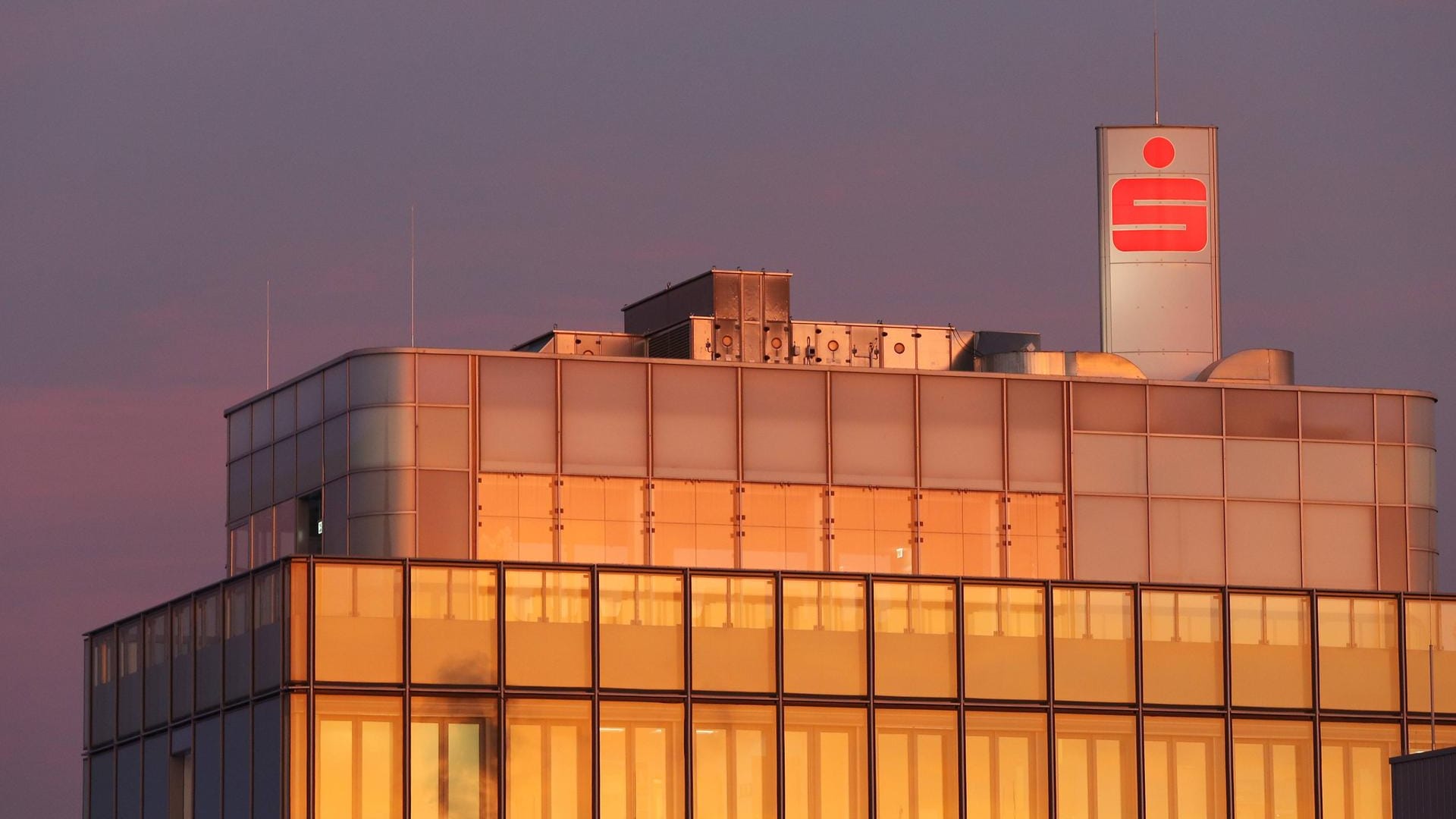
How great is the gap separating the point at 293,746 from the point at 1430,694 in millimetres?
26555

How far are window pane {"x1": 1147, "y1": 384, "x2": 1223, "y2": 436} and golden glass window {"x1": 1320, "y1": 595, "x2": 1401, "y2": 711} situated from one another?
7.30 m

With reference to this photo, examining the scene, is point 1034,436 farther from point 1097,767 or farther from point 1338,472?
point 1097,767

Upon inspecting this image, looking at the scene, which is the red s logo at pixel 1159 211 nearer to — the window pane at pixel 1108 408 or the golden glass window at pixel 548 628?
the window pane at pixel 1108 408

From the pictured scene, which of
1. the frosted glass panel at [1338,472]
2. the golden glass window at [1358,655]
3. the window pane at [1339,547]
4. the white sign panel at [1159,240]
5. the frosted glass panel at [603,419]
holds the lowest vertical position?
the golden glass window at [1358,655]

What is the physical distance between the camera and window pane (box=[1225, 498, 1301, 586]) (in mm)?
81000

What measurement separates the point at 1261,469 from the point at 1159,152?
11615 mm

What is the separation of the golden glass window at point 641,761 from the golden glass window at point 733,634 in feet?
4.14

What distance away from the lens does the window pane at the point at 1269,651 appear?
75.5 metres

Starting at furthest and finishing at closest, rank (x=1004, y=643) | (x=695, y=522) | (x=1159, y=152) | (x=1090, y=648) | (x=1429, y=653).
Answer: (x=1159, y=152)
(x=695, y=522)
(x=1429, y=653)
(x=1090, y=648)
(x=1004, y=643)

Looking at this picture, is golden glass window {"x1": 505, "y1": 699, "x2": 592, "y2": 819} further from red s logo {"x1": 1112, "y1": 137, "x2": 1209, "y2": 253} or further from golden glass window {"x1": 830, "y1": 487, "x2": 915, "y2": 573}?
red s logo {"x1": 1112, "y1": 137, "x2": 1209, "y2": 253}

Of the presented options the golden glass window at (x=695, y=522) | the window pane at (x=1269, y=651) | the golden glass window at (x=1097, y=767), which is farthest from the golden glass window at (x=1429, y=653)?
the golden glass window at (x=695, y=522)

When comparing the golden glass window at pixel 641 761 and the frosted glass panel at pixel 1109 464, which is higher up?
the frosted glass panel at pixel 1109 464

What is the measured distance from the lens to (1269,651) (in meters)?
75.7

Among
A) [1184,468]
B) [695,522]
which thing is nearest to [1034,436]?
[1184,468]
